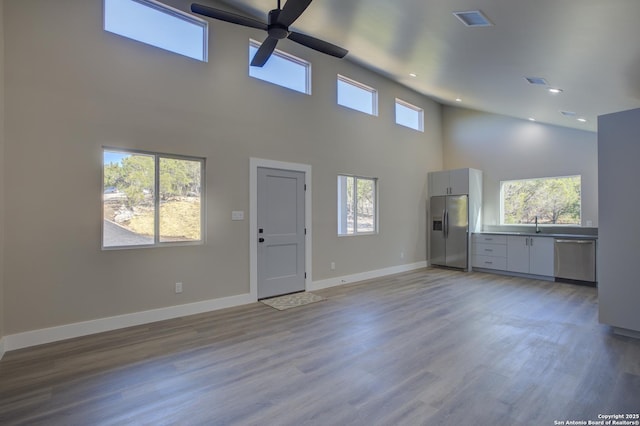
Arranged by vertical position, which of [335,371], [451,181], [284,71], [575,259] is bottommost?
[335,371]

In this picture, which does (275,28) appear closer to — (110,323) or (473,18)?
(473,18)

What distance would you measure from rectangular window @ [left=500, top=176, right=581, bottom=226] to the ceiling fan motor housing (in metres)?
6.31

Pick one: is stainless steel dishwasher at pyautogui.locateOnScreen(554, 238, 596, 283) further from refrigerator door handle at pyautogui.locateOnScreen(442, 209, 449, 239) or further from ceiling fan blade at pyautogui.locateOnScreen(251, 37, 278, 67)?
ceiling fan blade at pyautogui.locateOnScreen(251, 37, 278, 67)

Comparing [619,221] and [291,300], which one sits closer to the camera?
[619,221]

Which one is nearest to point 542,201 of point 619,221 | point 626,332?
point 619,221

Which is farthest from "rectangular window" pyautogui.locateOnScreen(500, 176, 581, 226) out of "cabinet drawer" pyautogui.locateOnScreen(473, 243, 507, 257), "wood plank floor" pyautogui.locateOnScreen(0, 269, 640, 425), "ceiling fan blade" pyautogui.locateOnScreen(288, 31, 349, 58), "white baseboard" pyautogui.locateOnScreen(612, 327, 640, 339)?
"ceiling fan blade" pyautogui.locateOnScreen(288, 31, 349, 58)

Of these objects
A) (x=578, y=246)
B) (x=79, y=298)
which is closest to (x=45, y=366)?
(x=79, y=298)

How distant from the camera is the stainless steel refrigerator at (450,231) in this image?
22.9 feet

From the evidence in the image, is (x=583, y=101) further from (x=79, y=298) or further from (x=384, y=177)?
(x=79, y=298)

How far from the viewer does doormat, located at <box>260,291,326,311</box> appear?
14.7 feet

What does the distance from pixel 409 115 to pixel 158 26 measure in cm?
550

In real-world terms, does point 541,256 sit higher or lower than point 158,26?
lower

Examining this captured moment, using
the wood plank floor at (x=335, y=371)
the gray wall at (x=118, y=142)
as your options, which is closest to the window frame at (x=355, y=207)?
the gray wall at (x=118, y=142)

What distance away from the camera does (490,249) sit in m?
6.77
